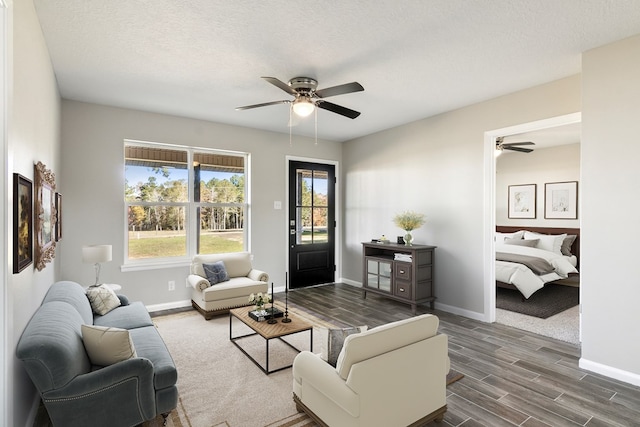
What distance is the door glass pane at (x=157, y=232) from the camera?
4684 millimetres

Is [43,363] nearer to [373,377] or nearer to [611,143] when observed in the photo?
[373,377]

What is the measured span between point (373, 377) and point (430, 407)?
619mm

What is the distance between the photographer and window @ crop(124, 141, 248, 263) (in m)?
4.71

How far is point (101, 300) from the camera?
327 cm

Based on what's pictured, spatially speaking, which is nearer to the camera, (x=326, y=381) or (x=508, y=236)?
(x=326, y=381)

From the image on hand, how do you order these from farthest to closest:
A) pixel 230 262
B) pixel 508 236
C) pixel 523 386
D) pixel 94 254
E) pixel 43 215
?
1. pixel 508 236
2. pixel 230 262
3. pixel 94 254
4. pixel 523 386
5. pixel 43 215

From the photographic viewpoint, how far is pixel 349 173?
6.51m

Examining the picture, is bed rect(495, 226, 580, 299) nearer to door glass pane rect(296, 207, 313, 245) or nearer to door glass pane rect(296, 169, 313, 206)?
door glass pane rect(296, 207, 313, 245)

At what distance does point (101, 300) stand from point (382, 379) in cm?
286

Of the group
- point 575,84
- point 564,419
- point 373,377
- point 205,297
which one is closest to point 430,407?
point 373,377

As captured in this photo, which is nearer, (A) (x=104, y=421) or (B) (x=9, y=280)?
(B) (x=9, y=280)

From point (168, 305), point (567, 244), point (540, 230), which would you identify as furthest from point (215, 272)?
point (540, 230)

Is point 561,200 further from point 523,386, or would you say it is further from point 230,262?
point 230,262

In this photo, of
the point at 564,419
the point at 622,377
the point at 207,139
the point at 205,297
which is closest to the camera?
the point at 564,419
